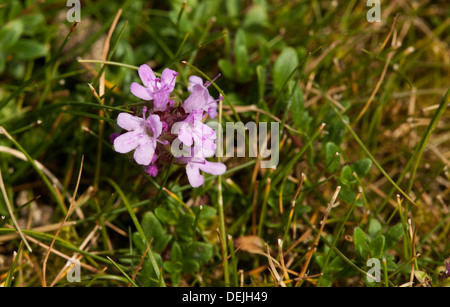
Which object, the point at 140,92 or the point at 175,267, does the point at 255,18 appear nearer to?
the point at 140,92

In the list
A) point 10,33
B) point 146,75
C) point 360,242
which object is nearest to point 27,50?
point 10,33

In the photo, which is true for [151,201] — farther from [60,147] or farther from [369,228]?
[369,228]

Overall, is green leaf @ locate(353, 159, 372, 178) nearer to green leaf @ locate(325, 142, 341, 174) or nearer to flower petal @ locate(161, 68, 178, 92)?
green leaf @ locate(325, 142, 341, 174)

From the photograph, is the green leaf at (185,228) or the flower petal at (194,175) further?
the green leaf at (185,228)

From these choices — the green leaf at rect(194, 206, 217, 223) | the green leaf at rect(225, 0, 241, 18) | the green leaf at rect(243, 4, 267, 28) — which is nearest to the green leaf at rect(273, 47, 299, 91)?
the green leaf at rect(243, 4, 267, 28)

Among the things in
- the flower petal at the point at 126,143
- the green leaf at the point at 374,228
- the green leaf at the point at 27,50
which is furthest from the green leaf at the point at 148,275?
the green leaf at the point at 27,50

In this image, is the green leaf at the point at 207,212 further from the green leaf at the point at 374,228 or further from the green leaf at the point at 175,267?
the green leaf at the point at 374,228
